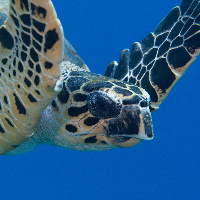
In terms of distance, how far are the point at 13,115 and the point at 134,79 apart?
1.46 meters

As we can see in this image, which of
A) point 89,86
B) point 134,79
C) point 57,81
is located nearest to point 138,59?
point 134,79

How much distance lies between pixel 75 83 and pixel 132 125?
0.60 m

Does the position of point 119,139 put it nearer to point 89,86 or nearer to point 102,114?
point 102,114

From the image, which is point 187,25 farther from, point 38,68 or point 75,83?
point 38,68

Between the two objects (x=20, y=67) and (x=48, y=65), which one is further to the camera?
(x=20, y=67)

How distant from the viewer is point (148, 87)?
280cm

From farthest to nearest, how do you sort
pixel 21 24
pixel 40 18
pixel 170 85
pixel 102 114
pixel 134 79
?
1. pixel 134 79
2. pixel 170 85
3. pixel 102 114
4. pixel 21 24
5. pixel 40 18

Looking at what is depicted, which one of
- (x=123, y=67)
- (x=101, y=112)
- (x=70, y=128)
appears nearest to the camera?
(x=101, y=112)

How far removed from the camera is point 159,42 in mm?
2979

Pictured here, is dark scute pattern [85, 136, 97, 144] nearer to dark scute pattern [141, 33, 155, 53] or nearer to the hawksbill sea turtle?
the hawksbill sea turtle

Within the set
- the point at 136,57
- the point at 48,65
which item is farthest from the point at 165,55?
the point at 48,65

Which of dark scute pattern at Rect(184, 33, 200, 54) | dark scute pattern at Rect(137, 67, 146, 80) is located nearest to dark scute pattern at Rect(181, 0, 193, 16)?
dark scute pattern at Rect(184, 33, 200, 54)

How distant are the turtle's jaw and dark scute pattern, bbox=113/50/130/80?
107 cm

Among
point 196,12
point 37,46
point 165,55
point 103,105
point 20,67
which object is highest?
point 196,12
